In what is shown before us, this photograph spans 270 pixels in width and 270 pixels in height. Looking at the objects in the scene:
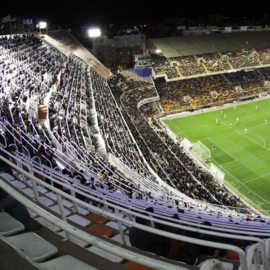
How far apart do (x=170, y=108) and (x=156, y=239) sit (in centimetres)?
3784

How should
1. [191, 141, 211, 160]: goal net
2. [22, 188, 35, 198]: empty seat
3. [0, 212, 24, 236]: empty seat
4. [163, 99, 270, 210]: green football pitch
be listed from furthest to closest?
[191, 141, 211, 160]: goal net < [163, 99, 270, 210]: green football pitch < [22, 188, 35, 198]: empty seat < [0, 212, 24, 236]: empty seat

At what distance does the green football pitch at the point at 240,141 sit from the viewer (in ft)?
70.8

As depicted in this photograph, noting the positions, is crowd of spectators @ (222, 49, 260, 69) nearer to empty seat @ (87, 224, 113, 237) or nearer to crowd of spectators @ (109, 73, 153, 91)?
crowd of spectators @ (109, 73, 153, 91)

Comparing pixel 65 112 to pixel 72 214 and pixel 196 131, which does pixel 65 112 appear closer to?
pixel 72 214

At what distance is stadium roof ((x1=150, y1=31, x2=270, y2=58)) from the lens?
49.2 metres

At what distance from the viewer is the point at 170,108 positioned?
133 feet

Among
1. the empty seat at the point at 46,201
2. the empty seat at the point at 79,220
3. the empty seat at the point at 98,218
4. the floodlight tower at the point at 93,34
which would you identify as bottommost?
the empty seat at the point at 98,218

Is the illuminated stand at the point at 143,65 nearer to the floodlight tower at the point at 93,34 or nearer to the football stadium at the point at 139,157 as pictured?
the football stadium at the point at 139,157

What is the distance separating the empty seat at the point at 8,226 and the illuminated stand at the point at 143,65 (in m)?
45.0

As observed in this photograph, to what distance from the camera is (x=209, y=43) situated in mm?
53188

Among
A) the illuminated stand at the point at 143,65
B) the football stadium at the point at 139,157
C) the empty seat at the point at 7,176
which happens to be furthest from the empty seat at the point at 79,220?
the illuminated stand at the point at 143,65

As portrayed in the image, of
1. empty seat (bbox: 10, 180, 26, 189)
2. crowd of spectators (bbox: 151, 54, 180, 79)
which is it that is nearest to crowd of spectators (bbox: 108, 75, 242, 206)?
empty seat (bbox: 10, 180, 26, 189)

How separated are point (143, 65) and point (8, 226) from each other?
45425 mm

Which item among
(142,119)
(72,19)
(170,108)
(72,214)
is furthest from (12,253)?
(72,19)
